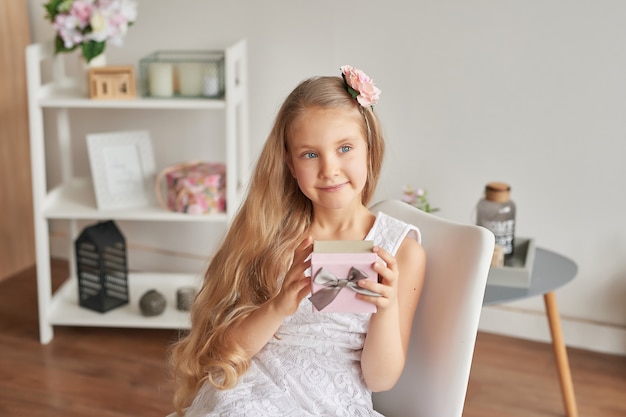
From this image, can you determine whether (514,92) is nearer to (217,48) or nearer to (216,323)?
(217,48)

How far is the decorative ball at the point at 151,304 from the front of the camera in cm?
269

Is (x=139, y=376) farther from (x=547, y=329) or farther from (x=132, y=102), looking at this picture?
(x=547, y=329)

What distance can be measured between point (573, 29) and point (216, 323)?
1.44m

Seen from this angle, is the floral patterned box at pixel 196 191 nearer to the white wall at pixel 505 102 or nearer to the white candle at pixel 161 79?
the white candle at pixel 161 79

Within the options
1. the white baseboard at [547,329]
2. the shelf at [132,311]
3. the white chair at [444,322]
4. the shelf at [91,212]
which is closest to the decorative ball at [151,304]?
the shelf at [132,311]

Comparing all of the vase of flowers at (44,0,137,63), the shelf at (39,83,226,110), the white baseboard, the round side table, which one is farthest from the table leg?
the vase of flowers at (44,0,137,63)

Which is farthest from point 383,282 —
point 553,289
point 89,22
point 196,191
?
point 89,22

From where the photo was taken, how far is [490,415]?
2293mm

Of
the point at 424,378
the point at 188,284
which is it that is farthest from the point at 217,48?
the point at 424,378

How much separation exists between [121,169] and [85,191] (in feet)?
0.85

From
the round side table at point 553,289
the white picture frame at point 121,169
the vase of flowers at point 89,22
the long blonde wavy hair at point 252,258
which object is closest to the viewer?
the long blonde wavy hair at point 252,258

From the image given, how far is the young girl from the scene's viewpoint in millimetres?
1430

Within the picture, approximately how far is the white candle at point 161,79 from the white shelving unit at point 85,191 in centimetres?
5

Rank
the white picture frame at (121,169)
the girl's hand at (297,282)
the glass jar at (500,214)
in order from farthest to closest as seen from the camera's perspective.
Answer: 1. the white picture frame at (121,169)
2. the glass jar at (500,214)
3. the girl's hand at (297,282)
